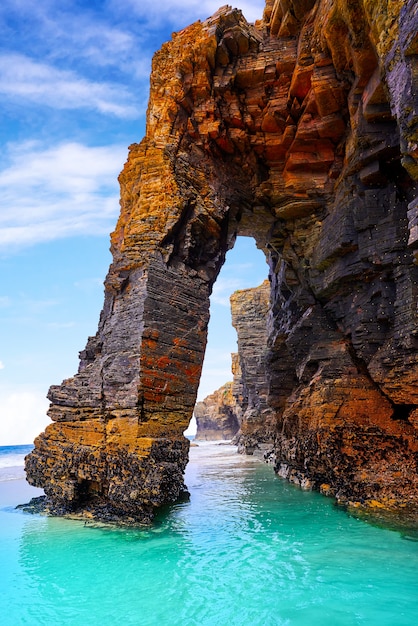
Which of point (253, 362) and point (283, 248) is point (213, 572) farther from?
point (253, 362)

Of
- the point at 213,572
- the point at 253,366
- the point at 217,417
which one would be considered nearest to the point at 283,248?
the point at 213,572

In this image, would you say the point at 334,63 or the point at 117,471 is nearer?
the point at 117,471

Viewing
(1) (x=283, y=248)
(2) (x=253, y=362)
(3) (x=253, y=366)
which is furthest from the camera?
(2) (x=253, y=362)

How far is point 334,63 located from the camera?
12.9 m

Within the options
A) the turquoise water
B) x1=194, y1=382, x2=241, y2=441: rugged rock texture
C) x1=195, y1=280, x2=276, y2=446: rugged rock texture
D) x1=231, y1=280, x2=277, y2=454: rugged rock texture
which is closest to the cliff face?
the turquoise water

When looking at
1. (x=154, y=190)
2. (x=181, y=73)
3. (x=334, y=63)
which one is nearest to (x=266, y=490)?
(x=154, y=190)

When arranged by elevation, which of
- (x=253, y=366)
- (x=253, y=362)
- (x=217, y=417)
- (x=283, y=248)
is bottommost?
(x=217, y=417)

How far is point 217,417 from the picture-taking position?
74.9 meters

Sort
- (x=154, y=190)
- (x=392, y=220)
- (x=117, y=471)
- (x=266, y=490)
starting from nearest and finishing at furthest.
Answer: (x=117, y=471), (x=392, y=220), (x=154, y=190), (x=266, y=490)

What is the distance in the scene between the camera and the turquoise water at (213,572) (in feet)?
19.1

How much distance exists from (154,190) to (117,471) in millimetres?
8953

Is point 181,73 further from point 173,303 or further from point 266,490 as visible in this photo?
point 266,490

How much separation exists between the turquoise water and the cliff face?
1.60m

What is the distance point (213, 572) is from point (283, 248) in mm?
13287
